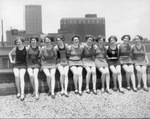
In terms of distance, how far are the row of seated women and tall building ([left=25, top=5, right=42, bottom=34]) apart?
145444 millimetres

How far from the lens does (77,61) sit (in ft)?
22.5

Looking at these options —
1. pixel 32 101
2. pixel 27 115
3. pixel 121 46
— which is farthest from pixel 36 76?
pixel 121 46

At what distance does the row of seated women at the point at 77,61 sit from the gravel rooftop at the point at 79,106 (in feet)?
0.57

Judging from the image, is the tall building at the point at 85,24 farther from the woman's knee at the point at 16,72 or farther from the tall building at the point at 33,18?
the woman's knee at the point at 16,72

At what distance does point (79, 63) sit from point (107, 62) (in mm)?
849

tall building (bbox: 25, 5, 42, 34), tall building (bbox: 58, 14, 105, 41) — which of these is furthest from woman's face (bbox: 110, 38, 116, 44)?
tall building (bbox: 25, 5, 42, 34)

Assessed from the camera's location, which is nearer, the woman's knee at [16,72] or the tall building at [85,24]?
the woman's knee at [16,72]

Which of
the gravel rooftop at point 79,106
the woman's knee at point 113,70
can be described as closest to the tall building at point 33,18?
the woman's knee at point 113,70

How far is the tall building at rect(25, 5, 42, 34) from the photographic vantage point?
151m

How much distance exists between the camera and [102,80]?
22.3ft

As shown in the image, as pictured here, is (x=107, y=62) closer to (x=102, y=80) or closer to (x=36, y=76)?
(x=102, y=80)

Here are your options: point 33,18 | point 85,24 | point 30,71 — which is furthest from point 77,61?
point 33,18

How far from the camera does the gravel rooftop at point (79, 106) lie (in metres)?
5.60

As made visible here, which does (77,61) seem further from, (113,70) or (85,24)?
(85,24)
